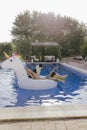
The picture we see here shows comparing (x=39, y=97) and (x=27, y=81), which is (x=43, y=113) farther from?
(x=27, y=81)

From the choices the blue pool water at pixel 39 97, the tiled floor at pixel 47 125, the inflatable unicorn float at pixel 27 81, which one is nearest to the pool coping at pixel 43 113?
the tiled floor at pixel 47 125

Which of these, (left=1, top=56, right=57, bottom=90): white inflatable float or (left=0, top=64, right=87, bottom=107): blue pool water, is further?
(left=1, top=56, right=57, bottom=90): white inflatable float

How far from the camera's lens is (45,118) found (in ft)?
13.8

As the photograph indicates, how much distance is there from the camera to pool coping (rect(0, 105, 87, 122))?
13.9ft

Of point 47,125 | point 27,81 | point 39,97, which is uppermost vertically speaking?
point 47,125

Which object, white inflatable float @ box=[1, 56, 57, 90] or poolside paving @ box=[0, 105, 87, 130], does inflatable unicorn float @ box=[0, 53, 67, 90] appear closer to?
white inflatable float @ box=[1, 56, 57, 90]

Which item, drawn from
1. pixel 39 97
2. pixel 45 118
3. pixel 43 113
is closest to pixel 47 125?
pixel 45 118

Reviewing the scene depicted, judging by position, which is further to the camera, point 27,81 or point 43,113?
point 27,81

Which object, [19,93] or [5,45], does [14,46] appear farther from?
[19,93]

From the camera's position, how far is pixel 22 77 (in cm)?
1027

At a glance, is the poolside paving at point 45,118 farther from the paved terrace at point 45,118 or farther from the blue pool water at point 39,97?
the blue pool water at point 39,97

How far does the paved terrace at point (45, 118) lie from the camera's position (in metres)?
3.88

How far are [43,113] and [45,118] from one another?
0.26 meters

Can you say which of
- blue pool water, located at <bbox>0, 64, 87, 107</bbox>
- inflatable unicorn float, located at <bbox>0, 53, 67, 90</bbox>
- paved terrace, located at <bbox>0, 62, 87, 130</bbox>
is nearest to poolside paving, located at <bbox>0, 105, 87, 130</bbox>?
paved terrace, located at <bbox>0, 62, 87, 130</bbox>
